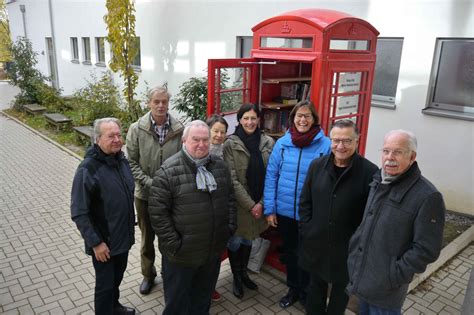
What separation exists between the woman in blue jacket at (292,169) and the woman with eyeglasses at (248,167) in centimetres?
14

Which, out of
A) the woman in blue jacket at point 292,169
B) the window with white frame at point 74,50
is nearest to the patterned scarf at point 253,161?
the woman in blue jacket at point 292,169

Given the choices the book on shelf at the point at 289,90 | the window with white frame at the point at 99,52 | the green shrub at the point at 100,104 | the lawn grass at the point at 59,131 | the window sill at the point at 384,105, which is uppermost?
the window with white frame at the point at 99,52

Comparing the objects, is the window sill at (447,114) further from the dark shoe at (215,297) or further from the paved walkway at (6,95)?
the paved walkway at (6,95)

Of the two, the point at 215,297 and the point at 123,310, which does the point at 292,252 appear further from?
the point at 123,310

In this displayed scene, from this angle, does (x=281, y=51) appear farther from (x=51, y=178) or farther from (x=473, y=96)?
(x=51, y=178)

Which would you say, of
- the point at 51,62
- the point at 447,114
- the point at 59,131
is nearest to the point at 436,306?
the point at 447,114

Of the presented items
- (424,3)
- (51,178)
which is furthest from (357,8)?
(51,178)

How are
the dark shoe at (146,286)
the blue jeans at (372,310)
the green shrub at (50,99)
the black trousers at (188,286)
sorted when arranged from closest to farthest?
the blue jeans at (372,310) < the black trousers at (188,286) < the dark shoe at (146,286) < the green shrub at (50,99)

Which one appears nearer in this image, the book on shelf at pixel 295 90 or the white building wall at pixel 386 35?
the book on shelf at pixel 295 90

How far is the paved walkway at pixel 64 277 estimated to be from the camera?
12.5 feet

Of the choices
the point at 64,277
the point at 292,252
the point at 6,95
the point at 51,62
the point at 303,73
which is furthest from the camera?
the point at 6,95

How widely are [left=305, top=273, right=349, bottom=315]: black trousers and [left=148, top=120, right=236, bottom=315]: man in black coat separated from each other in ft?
2.97

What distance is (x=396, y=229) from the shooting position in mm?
2395

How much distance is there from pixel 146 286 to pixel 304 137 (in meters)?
2.31
